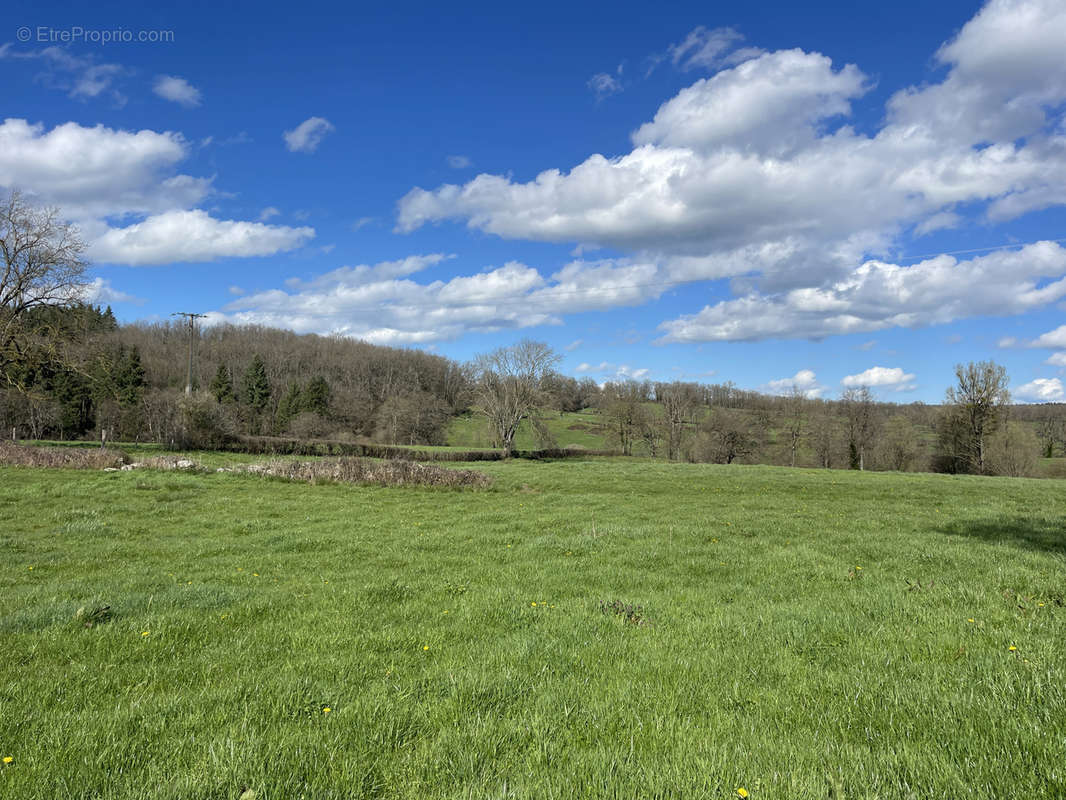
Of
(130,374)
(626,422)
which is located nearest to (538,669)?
(626,422)

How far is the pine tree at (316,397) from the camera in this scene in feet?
309

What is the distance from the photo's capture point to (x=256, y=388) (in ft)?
316

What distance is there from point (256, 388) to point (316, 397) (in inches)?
443

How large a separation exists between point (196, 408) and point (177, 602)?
46.9 m

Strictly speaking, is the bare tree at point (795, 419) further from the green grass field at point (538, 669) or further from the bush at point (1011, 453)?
the green grass field at point (538, 669)

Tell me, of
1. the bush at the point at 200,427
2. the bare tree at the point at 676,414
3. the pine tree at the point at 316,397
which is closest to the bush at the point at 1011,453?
the bare tree at the point at 676,414

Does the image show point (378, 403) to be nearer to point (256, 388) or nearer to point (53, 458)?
point (256, 388)

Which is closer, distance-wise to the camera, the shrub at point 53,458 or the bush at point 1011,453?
the shrub at point 53,458

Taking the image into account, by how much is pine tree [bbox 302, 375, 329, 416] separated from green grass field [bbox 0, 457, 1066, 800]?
285 ft

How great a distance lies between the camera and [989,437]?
57688mm

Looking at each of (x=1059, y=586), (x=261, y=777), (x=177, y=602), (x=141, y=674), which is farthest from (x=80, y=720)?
(x=1059, y=586)

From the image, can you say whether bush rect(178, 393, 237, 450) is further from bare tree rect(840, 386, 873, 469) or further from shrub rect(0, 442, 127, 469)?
bare tree rect(840, 386, 873, 469)

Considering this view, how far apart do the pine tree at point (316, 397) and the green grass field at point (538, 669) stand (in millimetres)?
86966

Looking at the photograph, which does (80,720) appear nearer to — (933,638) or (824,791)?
(824,791)
